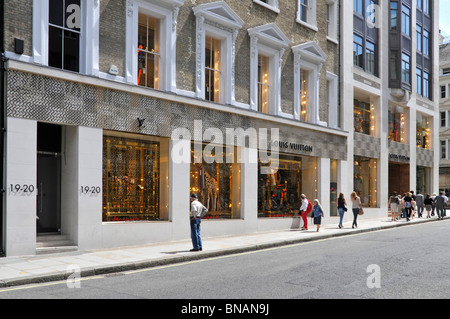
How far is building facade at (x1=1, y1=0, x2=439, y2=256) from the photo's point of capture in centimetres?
1240

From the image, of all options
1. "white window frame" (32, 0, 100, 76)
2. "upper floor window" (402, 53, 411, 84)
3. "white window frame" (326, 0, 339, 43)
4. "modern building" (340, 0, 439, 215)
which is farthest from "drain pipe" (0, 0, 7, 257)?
"upper floor window" (402, 53, 411, 84)

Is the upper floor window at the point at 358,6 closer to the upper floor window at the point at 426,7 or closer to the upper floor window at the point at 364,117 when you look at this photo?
the upper floor window at the point at 364,117

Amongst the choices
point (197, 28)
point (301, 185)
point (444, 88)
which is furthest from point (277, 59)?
point (444, 88)

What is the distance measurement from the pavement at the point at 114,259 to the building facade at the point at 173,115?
0.85m

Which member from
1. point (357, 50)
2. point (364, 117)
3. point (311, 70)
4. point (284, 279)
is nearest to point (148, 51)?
point (284, 279)

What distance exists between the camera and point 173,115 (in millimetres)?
15766

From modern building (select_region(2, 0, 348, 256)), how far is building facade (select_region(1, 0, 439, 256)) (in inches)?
1.7

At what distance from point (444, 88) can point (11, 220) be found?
52766mm

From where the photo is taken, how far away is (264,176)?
66.0 ft

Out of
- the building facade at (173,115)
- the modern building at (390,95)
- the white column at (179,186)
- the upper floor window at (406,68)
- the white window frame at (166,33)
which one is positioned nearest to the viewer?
the building facade at (173,115)

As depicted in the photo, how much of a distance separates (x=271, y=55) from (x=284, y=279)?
13.3m

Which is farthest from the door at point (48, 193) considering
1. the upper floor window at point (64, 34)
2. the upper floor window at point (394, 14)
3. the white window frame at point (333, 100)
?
the upper floor window at point (394, 14)

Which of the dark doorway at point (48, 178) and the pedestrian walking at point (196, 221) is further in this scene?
the dark doorway at point (48, 178)

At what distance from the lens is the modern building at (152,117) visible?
12.3 m
